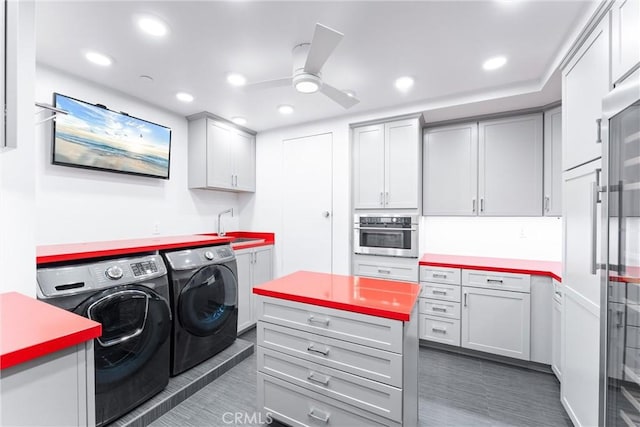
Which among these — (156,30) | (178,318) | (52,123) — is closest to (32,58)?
(156,30)

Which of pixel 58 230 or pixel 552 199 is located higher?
pixel 552 199

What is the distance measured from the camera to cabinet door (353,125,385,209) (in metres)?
3.14

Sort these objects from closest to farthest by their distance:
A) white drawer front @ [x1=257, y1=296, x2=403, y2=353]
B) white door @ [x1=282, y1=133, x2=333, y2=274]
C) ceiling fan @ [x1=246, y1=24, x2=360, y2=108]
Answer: white drawer front @ [x1=257, y1=296, x2=403, y2=353] < ceiling fan @ [x1=246, y1=24, x2=360, y2=108] < white door @ [x1=282, y1=133, x2=333, y2=274]

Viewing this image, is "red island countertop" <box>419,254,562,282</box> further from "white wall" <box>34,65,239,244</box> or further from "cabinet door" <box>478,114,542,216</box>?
"white wall" <box>34,65,239,244</box>

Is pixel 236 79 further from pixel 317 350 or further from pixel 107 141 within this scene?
pixel 317 350

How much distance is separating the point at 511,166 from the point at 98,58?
12.4ft

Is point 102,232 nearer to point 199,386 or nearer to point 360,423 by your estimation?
point 199,386

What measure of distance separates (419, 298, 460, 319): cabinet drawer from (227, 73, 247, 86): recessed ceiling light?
2745 millimetres

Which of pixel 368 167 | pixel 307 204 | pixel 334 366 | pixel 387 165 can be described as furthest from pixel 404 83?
pixel 334 366

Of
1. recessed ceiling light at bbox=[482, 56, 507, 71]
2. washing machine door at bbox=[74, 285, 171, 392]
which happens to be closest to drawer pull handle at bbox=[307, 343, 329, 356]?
washing machine door at bbox=[74, 285, 171, 392]

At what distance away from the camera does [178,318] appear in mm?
2139

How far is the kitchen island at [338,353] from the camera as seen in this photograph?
130cm

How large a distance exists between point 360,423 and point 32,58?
2.33 meters

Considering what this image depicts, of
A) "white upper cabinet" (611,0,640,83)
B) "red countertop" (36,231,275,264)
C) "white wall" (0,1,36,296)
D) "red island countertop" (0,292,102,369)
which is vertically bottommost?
"red island countertop" (0,292,102,369)
